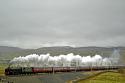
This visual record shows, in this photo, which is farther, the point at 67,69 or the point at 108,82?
the point at 67,69

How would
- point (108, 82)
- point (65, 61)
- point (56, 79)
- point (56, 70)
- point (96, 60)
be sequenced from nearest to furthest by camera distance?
point (108, 82) → point (56, 79) → point (56, 70) → point (65, 61) → point (96, 60)

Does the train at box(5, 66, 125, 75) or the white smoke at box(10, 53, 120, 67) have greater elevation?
the white smoke at box(10, 53, 120, 67)

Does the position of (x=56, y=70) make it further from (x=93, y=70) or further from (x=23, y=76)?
(x=93, y=70)

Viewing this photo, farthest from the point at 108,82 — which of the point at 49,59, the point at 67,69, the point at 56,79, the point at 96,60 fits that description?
the point at 96,60

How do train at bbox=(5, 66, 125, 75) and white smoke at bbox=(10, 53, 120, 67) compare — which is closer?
Answer: train at bbox=(5, 66, 125, 75)

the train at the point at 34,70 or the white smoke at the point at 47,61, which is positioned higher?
the white smoke at the point at 47,61

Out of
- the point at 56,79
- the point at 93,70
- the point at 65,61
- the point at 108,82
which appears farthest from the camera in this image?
the point at 65,61

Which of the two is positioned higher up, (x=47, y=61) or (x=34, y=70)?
(x=47, y=61)

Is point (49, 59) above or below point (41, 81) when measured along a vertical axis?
above

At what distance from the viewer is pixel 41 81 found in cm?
9856

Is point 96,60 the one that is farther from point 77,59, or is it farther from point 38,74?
point 38,74

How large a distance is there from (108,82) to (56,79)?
2504 centimetres

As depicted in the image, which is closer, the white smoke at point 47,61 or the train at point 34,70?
the train at point 34,70

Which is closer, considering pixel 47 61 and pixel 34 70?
pixel 34 70
